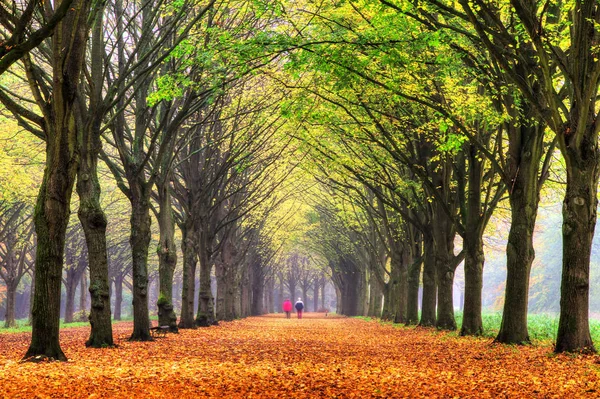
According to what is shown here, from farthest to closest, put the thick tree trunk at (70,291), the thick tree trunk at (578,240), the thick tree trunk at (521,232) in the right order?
1. the thick tree trunk at (70,291)
2. the thick tree trunk at (521,232)
3. the thick tree trunk at (578,240)

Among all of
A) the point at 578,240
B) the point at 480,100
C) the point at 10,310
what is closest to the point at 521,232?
the point at 578,240

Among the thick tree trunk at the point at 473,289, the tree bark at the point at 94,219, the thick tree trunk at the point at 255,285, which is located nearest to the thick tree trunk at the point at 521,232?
the thick tree trunk at the point at 473,289

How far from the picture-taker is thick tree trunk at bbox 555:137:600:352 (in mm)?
12078

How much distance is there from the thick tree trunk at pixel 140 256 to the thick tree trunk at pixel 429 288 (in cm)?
1138

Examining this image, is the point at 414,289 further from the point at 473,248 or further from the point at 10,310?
the point at 10,310

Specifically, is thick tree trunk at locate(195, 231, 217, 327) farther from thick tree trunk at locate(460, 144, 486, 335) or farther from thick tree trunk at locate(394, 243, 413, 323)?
thick tree trunk at locate(460, 144, 486, 335)

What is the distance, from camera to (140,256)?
674 inches

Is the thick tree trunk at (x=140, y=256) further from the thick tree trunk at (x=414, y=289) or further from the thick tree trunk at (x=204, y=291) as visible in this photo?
the thick tree trunk at (x=414, y=289)

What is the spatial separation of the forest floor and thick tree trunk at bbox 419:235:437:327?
33.8ft

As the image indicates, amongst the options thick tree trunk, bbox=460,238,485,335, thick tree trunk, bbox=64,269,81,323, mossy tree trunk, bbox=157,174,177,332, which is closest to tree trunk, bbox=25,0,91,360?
mossy tree trunk, bbox=157,174,177,332

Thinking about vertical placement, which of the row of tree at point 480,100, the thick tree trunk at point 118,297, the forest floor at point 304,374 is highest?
the row of tree at point 480,100

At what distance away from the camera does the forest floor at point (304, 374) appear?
306 inches

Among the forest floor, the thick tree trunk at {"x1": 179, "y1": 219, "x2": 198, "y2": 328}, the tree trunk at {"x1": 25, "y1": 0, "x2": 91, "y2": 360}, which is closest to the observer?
the forest floor

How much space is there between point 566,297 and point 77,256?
39669 millimetres
